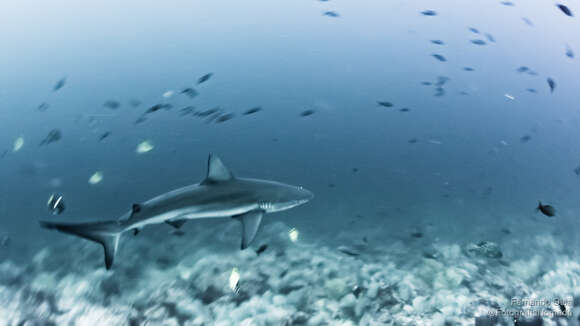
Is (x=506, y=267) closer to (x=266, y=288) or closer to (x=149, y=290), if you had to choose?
(x=266, y=288)

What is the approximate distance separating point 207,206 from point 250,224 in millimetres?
613

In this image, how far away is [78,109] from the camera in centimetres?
2383

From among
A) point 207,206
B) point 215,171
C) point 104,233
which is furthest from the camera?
point 215,171

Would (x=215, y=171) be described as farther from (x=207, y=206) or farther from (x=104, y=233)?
(x=104, y=233)

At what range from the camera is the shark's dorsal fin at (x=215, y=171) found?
4.42 m

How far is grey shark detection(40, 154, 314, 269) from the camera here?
13.1 feet

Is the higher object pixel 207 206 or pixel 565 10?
pixel 565 10

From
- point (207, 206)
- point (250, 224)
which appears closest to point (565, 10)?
point (250, 224)

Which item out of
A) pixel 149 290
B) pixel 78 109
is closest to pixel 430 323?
pixel 149 290

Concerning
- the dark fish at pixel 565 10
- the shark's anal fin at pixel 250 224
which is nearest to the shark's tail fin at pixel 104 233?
the shark's anal fin at pixel 250 224

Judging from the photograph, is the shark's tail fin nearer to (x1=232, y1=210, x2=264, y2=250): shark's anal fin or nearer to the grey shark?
the grey shark

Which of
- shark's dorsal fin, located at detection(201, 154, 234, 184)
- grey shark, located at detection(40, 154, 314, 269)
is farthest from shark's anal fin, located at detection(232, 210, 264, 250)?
shark's dorsal fin, located at detection(201, 154, 234, 184)

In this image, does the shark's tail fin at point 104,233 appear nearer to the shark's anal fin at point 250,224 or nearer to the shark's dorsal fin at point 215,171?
the shark's dorsal fin at point 215,171

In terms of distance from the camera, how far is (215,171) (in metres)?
4.46
